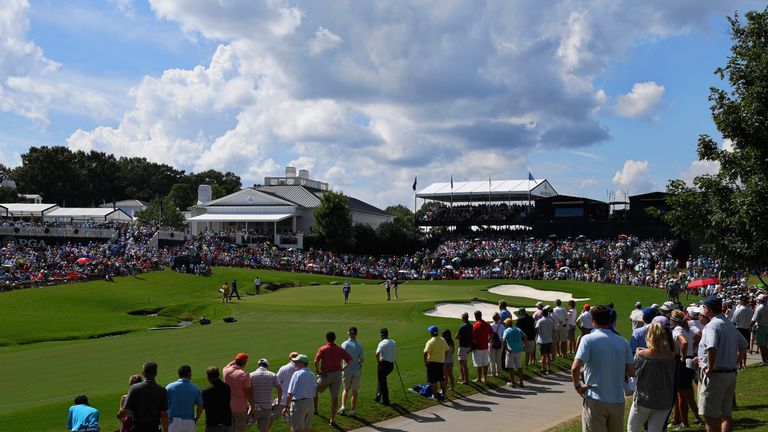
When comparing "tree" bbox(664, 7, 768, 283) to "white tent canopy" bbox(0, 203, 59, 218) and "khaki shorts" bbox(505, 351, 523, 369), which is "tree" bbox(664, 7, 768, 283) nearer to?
"khaki shorts" bbox(505, 351, 523, 369)

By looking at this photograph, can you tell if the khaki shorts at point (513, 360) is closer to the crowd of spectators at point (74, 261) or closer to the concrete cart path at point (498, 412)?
the concrete cart path at point (498, 412)

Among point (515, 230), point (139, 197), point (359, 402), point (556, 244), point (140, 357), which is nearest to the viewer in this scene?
point (359, 402)

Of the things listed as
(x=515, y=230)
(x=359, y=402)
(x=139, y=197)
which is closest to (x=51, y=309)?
(x=359, y=402)

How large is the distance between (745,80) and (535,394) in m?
9.43

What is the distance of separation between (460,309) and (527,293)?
14.1 meters

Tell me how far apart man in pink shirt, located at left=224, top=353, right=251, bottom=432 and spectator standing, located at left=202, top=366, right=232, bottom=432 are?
59 cm

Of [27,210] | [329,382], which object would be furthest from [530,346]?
[27,210]

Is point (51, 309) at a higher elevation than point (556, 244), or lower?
lower

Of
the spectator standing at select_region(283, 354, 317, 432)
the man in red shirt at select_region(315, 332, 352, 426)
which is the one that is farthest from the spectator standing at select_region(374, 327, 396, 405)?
the spectator standing at select_region(283, 354, 317, 432)

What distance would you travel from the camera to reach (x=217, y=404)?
419 inches

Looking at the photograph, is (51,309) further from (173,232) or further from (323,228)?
(323,228)

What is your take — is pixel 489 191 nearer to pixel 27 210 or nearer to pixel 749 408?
pixel 27 210

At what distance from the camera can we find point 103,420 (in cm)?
1386

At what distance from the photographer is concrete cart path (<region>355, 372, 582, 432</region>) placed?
536 inches
